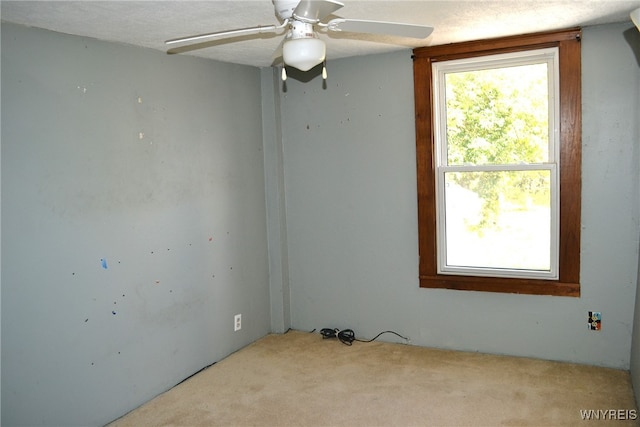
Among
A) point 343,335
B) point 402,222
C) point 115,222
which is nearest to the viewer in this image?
point 115,222

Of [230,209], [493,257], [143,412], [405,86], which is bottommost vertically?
[143,412]

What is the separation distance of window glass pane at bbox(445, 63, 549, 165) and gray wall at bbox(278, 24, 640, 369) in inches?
11.0

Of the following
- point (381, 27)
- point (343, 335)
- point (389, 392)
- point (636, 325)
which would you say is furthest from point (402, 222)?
point (381, 27)

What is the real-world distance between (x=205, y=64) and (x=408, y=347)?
262 cm

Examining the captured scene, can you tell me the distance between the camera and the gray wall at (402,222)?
143 inches

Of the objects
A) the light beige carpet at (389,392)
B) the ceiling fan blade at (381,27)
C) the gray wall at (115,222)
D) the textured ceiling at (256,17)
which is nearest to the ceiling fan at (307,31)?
the ceiling fan blade at (381,27)

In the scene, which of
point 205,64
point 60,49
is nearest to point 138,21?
point 60,49

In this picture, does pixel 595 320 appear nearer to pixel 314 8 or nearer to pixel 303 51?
pixel 303 51

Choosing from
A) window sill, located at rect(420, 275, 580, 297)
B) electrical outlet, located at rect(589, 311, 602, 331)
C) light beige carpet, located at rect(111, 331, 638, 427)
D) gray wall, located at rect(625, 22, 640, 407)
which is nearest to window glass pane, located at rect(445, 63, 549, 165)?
gray wall, located at rect(625, 22, 640, 407)

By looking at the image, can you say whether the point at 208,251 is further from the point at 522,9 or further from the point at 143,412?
the point at 522,9

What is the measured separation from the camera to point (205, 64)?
4.03 metres

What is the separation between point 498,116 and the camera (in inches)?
154

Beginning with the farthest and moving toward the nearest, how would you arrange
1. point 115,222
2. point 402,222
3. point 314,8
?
point 402,222, point 115,222, point 314,8

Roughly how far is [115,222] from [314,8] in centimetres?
187
